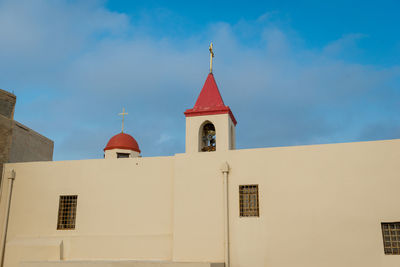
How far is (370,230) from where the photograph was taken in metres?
11.0

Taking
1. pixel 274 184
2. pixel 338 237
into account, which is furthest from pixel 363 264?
pixel 274 184

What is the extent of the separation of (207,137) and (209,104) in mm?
1183

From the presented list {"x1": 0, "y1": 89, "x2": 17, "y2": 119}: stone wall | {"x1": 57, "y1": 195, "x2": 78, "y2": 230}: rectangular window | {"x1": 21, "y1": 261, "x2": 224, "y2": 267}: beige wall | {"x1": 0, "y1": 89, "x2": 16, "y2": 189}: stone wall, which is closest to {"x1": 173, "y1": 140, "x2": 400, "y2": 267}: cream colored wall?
{"x1": 21, "y1": 261, "x2": 224, "y2": 267}: beige wall

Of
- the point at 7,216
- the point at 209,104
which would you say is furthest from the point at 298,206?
the point at 7,216

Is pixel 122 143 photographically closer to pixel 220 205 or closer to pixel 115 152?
pixel 115 152

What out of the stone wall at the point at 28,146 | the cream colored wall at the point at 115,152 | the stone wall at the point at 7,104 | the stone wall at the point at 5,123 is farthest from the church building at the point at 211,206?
the cream colored wall at the point at 115,152

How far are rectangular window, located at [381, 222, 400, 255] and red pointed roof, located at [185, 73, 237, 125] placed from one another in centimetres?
580

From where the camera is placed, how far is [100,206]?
13.6 metres

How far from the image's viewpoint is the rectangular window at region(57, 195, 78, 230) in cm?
1380

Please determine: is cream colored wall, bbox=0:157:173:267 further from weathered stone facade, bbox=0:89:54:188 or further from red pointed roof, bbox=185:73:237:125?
red pointed roof, bbox=185:73:237:125

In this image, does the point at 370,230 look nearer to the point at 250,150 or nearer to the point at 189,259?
the point at 250,150

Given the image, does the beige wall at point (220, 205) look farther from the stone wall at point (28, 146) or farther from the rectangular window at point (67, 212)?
the stone wall at point (28, 146)

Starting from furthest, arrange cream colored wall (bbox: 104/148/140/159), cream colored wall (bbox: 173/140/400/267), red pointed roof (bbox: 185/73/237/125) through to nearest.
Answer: cream colored wall (bbox: 104/148/140/159) → red pointed roof (bbox: 185/73/237/125) → cream colored wall (bbox: 173/140/400/267)

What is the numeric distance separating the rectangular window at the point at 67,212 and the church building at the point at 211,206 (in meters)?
0.03
